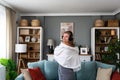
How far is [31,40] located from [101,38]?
2621mm

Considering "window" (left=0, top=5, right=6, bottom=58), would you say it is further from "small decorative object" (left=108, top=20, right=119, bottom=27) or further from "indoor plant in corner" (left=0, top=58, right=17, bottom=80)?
"small decorative object" (left=108, top=20, right=119, bottom=27)

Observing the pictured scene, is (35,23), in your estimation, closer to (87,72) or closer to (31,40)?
(31,40)

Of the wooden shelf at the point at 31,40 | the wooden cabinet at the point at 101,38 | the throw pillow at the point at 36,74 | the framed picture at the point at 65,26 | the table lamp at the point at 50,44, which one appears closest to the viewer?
the throw pillow at the point at 36,74

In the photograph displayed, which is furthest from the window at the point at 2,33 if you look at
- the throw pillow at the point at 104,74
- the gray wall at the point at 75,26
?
the throw pillow at the point at 104,74

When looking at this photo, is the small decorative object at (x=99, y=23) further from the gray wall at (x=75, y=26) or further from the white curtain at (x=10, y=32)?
the white curtain at (x=10, y=32)

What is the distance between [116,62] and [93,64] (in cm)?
87

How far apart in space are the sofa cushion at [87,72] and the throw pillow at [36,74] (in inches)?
34.8

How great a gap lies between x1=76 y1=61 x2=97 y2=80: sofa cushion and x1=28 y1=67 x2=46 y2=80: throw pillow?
885 mm

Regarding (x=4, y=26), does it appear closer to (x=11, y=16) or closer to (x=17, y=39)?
(x=11, y=16)

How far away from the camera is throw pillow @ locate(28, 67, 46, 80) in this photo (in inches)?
161

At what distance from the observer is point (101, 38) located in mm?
6805

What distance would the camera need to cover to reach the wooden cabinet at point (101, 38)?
649cm

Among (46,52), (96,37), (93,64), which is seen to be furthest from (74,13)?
(93,64)

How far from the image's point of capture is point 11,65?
5.35 meters
